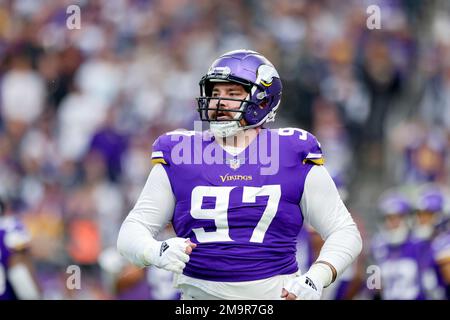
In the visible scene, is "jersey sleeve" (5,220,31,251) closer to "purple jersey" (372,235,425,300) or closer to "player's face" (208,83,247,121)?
"player's face" (208,83,247,121)

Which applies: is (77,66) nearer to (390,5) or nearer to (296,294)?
(390,5)

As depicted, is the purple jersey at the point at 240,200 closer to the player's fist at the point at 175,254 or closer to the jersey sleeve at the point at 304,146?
the jersey sleeve at the point at 304,146

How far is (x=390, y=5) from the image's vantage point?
1151 cm

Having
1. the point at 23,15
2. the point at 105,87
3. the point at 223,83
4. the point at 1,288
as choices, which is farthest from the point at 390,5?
the point at 223,83

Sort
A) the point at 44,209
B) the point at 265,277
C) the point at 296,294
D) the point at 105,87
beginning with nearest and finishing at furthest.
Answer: the point at 296,294, the point at 265,277, the point at 44,209, the point at 105,87

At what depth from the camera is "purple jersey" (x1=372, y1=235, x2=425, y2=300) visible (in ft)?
27.9

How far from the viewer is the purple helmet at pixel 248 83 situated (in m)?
4.53

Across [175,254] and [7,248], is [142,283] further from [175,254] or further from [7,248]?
[175,254]

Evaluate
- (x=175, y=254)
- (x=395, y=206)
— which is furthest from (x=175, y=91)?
(x=175, y=254)

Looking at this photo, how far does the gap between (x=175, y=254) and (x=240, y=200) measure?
42cm

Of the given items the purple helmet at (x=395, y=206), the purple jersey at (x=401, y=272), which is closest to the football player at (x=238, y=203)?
the purple jersey at (x=401, y=272)

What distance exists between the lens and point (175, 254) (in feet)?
13.4

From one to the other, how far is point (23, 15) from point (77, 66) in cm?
106

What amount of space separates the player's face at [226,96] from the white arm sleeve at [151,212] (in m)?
0.33
